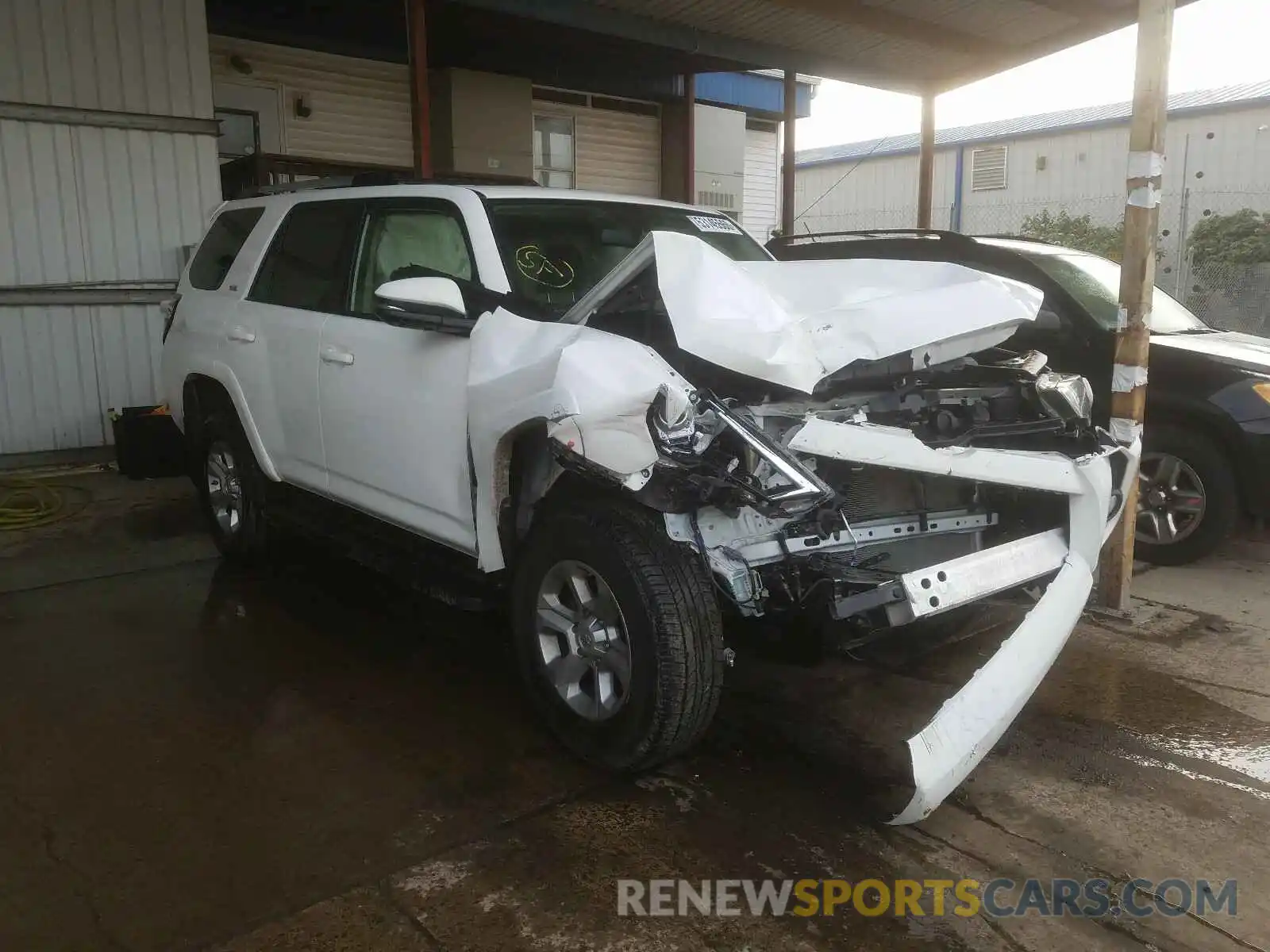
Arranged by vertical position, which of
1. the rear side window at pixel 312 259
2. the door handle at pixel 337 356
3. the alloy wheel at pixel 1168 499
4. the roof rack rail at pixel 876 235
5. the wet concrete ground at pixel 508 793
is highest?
the roof rack rail at pixel 876 235

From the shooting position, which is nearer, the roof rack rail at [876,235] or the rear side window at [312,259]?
the rear side window at [312,259]

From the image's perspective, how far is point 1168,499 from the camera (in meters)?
5.64

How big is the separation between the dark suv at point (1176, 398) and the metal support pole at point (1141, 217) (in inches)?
25.1

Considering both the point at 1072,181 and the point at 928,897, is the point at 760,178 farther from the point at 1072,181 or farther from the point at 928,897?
the point at 928,897

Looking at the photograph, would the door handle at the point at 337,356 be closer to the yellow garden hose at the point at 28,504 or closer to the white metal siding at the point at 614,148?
the yellow garden hose at the point at 28,504

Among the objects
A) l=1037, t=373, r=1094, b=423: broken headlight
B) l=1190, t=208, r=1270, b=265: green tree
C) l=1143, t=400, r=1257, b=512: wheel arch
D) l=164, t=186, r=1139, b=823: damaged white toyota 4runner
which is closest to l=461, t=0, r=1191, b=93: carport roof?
l=1143, t=400, r=1257, b=512: wheel arch

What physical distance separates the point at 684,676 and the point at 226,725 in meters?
1.83

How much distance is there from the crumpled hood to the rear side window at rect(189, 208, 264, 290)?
312cm

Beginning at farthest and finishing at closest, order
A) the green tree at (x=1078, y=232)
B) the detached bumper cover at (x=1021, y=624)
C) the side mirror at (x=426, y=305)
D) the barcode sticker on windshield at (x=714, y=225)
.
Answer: the green tree at (x=1078, y=232) → the barcode sticker on windshield at (x=714, y=225) → the side mirror at (x=426, y=305) → the detached bumper cover at (x=1021, y=624)

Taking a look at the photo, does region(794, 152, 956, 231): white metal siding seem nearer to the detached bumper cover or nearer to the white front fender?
the detached bumper cover

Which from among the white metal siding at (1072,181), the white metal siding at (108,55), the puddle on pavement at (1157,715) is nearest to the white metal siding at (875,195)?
the white metal siding at (1072,181)

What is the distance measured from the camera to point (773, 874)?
2.72 meters

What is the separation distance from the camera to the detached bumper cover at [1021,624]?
8.77 feet

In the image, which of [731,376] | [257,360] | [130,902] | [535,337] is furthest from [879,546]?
[257,360]
